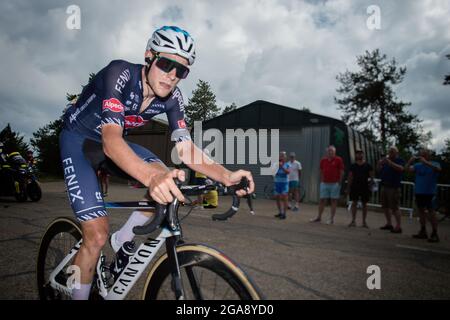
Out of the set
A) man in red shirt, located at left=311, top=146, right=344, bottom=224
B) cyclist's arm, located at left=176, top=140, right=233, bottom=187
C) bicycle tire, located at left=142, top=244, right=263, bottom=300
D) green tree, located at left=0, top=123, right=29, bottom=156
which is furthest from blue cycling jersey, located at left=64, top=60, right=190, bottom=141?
green tree, located at left=0, top=123, right=29, bottom=156

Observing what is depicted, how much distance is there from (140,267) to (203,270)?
17.6 inches

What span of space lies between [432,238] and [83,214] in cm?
672

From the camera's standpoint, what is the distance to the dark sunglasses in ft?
6.36

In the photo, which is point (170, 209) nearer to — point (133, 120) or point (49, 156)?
point (133, 120)

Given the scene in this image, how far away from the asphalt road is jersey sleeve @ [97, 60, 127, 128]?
1696 millimetres

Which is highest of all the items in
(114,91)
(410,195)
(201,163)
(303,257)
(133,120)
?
(114,91)

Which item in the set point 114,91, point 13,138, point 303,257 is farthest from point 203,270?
point 13,138

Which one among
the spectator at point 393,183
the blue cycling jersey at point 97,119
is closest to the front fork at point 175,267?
the blue cycling jersey at point 97,119

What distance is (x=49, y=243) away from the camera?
2395 millimetres

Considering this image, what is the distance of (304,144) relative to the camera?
1703 cm

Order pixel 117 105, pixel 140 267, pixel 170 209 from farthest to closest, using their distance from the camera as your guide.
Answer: pixel 117 105 < pixel 140 267 < pixel 170 209

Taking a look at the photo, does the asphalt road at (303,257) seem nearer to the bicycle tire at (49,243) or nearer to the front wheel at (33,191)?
the bicycle tire at (49,243)

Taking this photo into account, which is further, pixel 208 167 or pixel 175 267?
pixel 208 167
